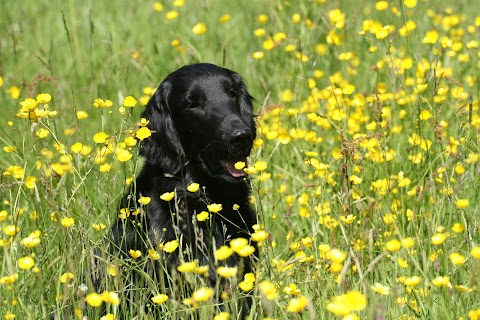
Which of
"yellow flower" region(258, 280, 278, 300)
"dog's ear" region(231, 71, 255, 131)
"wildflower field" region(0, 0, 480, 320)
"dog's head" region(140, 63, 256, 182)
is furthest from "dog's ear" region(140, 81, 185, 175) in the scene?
"yellow flower" region(258, 280, 278, 300)

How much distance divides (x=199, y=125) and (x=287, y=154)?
937 millimetres

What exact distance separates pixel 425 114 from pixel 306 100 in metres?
1.34

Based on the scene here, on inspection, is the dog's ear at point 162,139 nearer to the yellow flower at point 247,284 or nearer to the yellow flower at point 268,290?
the yellow flower at point 247,284

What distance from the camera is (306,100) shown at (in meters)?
5.01

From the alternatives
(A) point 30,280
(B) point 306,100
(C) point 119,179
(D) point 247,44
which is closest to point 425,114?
(B) point 306,100

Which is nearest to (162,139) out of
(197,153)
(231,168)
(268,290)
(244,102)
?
(197,153)

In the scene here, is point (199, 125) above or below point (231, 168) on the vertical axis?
above

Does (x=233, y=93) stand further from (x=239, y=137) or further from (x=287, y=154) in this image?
(x=287, y=154)

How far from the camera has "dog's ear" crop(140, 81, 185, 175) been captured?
3650 millimetres

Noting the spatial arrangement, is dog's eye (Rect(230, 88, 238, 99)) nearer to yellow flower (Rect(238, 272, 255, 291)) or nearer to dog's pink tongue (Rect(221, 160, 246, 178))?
dog's pink tongue (Rect(221, 160, 246, 178))

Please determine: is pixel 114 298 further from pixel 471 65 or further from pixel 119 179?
pixel 471 65

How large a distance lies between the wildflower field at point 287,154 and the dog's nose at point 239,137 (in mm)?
149

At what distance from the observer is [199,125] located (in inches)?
143

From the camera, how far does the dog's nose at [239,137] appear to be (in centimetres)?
343
